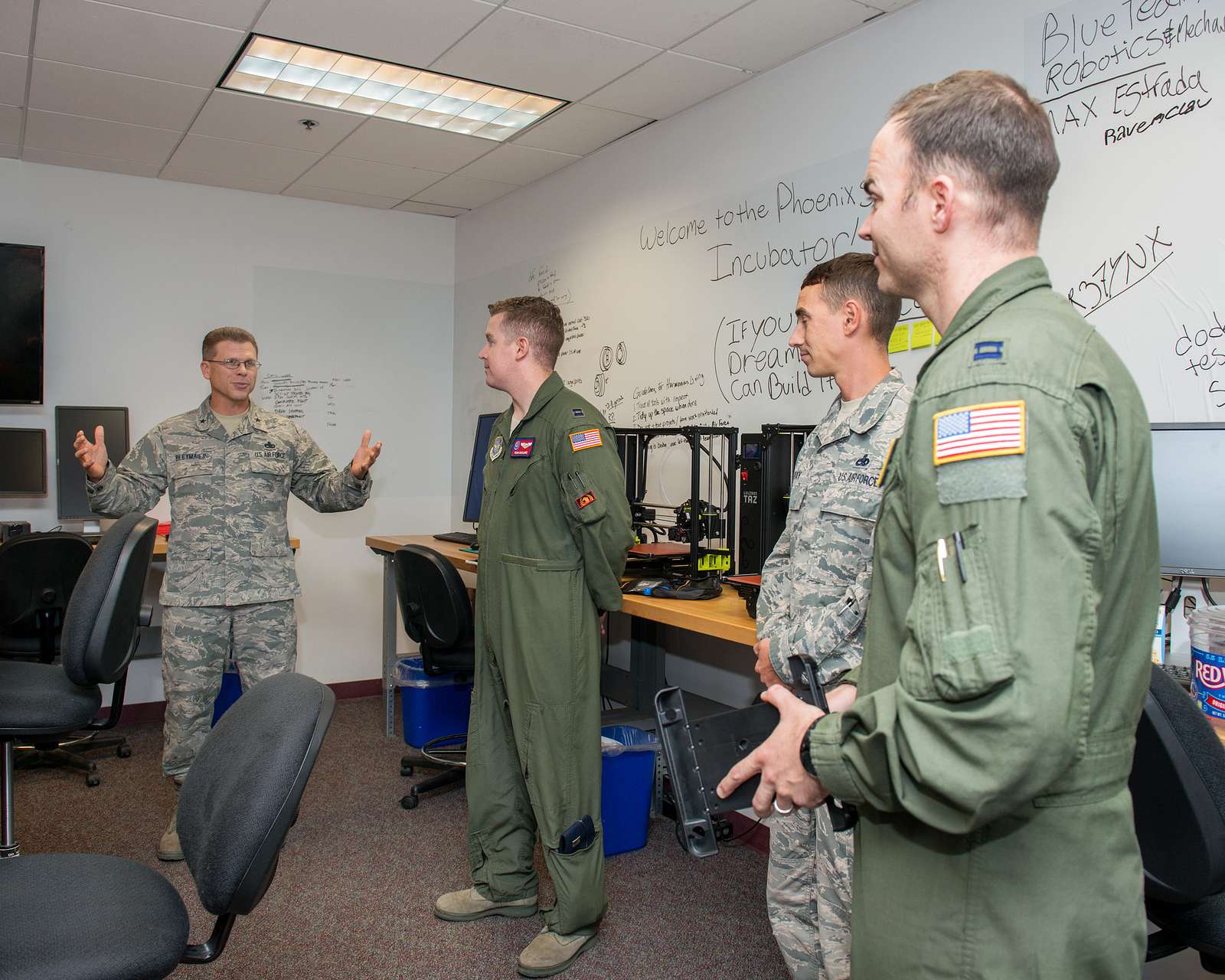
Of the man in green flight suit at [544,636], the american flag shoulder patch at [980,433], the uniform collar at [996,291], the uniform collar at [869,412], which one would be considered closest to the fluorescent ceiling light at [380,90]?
the man in green flight suit at [544,636]

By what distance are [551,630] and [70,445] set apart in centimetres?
294

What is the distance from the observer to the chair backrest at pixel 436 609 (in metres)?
3.45

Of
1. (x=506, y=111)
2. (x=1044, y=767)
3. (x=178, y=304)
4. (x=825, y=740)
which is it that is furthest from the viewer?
(x=178, y=304)

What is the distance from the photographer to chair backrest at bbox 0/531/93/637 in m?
3.50

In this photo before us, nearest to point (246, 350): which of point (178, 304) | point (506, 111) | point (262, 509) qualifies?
point (262, 509)

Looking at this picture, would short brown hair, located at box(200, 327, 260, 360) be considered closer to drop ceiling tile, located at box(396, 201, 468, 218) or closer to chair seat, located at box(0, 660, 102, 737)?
chair seat, located at box(0, 660, 102, 737)

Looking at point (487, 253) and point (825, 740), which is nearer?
point (825, 740)

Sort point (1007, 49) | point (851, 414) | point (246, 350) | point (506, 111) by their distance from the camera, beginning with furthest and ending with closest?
point (506, 111), point (246, 350), point (1007, 49), point (851, 414)

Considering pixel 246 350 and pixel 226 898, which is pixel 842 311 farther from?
Answer: pixel 246 350

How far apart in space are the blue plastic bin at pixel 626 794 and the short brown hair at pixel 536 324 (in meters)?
1.26

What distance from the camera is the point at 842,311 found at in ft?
6.34

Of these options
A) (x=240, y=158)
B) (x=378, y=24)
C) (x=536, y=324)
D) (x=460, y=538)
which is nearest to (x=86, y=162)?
(x=240, y=158)

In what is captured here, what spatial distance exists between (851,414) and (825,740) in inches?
40.1

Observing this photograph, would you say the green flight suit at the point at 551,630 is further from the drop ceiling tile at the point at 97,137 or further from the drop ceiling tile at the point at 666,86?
→ the drop ceiling tile at the point at 97,137
